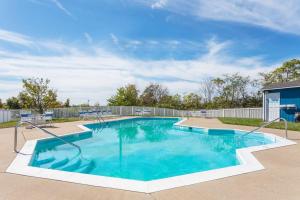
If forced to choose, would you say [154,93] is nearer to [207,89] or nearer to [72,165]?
[207,89]

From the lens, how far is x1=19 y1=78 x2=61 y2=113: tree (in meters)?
19.4

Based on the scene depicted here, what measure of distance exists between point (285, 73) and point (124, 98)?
1713 centimetres

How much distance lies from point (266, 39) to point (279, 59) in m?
6.40

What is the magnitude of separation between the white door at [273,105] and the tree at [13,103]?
83.2 ft

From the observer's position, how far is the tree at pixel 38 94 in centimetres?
1939

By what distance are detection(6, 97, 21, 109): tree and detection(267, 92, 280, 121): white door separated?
25.3 meters

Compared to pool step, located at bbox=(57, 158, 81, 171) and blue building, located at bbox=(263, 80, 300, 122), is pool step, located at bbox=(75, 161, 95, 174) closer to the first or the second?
pool step, located at bbox=(57, 158, 81, 171)

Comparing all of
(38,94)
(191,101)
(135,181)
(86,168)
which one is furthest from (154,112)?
(135,181)

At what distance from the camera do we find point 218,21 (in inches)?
571

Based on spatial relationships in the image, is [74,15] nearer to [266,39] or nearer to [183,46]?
[183,46]

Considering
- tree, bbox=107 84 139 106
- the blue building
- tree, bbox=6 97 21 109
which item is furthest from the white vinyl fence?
tree, bbox=6 97 21 109

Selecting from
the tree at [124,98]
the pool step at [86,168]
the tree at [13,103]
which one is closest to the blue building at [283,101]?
the pool step at [86,168]

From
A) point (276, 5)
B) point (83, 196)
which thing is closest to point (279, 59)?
point (276, 5)

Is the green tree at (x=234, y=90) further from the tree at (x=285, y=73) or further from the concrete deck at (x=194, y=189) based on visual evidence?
the concrete deck at (x=194, y=189)
